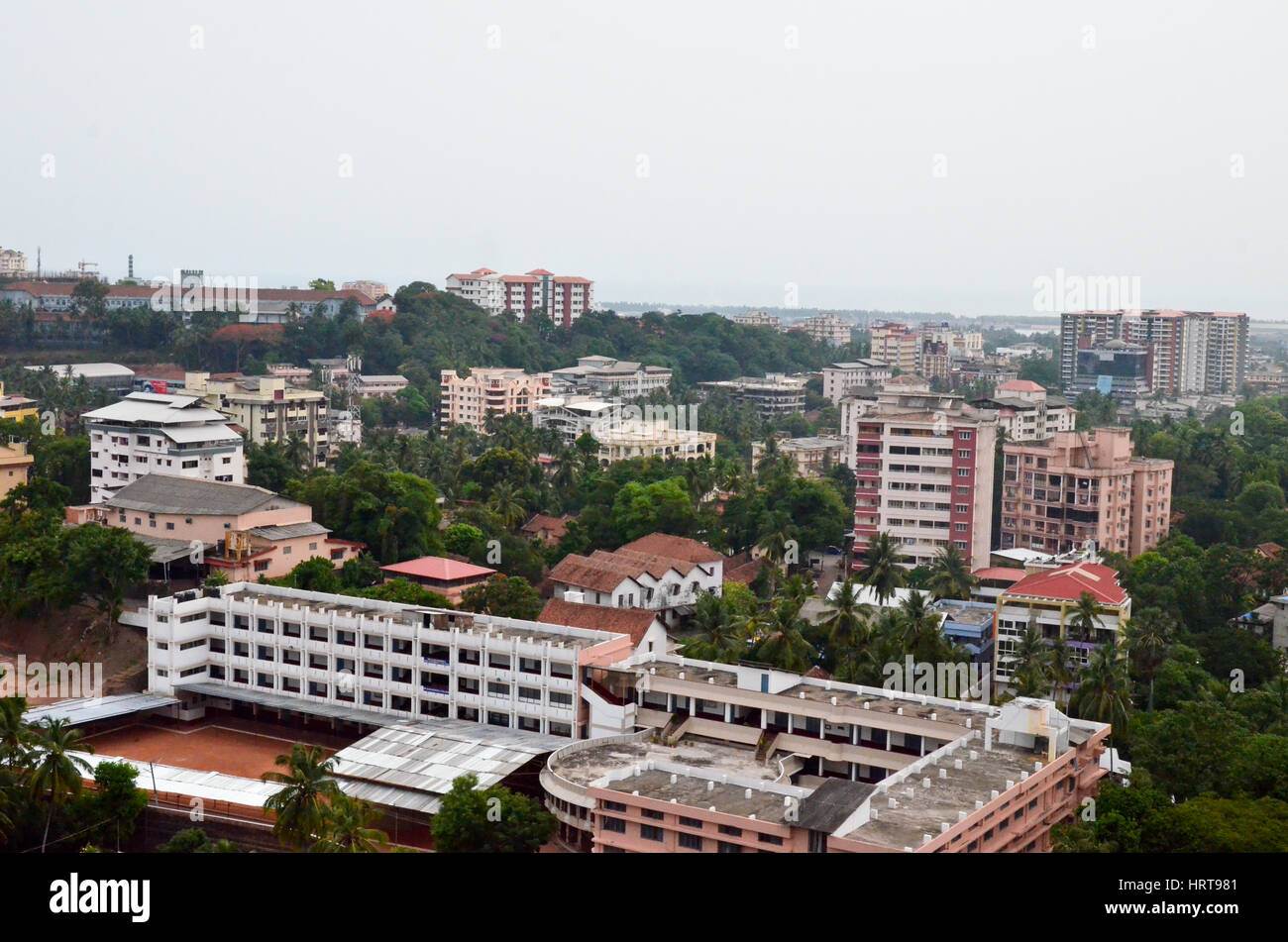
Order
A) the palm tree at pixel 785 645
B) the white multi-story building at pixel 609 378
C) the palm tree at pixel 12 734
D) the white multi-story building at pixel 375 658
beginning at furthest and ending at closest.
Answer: the white multi-story building at pixel 609 378 → the palm tree at pixel 785 645 → the white multi-story building at pixel 375 658 → the palm tree at pixel 12 734

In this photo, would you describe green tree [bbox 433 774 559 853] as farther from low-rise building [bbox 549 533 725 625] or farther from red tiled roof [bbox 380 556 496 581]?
red tiled roof [bbox 380 556 496 581]

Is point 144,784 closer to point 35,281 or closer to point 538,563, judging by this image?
point 538,563

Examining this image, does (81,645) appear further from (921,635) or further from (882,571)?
(882,571)

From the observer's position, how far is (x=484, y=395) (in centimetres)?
3859

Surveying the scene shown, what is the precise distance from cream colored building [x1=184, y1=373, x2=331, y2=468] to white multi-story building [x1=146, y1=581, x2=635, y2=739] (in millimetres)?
13417

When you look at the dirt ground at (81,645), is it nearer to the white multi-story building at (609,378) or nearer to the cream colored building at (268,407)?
the cream colored building at (268,407)

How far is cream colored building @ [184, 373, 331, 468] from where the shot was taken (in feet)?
98.0

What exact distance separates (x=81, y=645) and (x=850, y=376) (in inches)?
1446

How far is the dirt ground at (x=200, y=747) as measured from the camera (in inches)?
562

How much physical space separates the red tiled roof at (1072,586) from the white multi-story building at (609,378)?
2570 centimetres

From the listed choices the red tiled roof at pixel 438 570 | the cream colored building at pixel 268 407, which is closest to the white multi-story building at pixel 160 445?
the red tiled roof at pixel 438 570

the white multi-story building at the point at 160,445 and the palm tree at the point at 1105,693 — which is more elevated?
the white multi-story building at the point at 160,445

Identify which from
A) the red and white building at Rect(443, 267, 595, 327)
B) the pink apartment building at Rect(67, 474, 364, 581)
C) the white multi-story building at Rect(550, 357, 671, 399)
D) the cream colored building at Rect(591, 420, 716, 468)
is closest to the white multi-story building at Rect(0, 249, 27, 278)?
the red and white building at Rect(443, 267, 595, 327)

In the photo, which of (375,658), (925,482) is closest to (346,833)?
(375,658)
